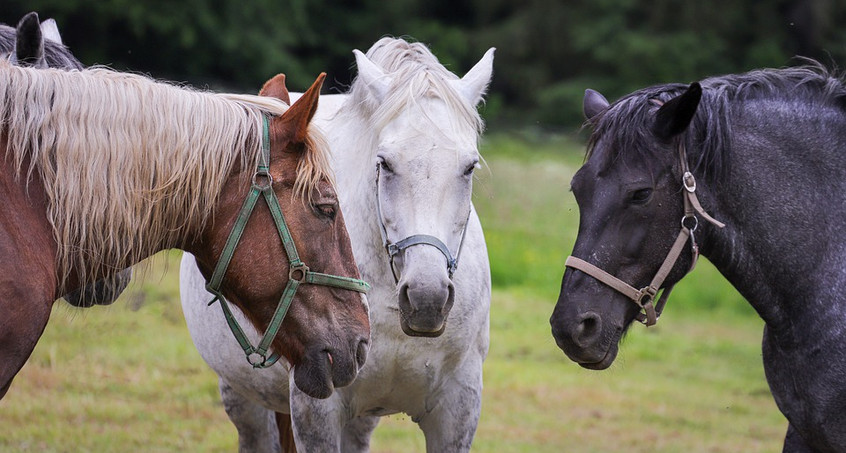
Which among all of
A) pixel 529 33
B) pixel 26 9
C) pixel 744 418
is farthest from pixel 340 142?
pixel 529 33

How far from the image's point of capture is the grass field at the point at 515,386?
616 cm

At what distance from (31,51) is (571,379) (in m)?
5.84

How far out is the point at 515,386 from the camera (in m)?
7.82

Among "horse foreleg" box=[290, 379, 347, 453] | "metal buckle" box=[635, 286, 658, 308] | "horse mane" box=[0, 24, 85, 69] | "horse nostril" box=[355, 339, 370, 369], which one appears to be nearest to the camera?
"horse nostril" box=[355, 339, 370, 369]

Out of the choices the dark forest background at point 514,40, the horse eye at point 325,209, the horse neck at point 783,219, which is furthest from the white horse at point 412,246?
the dark forest background at point 514,40

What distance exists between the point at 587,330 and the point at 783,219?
0.78m

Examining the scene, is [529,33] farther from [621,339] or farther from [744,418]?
[621,339]

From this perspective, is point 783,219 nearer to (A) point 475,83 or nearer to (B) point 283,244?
(A) point 475,83

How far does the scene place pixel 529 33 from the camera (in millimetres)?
28094

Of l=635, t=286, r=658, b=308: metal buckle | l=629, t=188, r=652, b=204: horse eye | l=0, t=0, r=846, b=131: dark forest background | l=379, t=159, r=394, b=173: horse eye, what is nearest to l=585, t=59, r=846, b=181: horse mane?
l=629, t=188, r=652, b=204: horse eye

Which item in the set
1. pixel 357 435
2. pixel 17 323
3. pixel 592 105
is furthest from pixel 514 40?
pixel 17 323

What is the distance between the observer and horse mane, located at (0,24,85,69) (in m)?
3.66

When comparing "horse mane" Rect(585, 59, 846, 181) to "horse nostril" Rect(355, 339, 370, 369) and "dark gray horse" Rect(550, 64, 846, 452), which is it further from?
"horse nostril" Rect(355, 339, 370, 369)

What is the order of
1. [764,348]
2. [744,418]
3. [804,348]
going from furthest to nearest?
[744,418], [764,348], [804,348]
